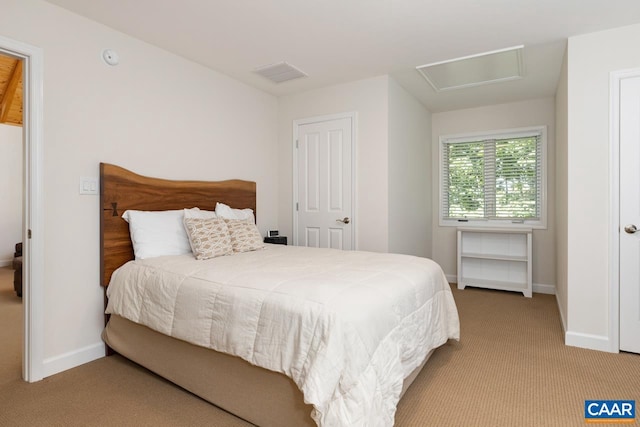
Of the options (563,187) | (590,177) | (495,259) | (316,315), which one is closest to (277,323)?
(316,315)

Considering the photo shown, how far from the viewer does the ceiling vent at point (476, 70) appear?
330 centimetres

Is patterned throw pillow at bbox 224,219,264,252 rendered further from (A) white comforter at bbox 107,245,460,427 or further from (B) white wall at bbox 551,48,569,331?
(B) white wall at bbox 551,48,569,331

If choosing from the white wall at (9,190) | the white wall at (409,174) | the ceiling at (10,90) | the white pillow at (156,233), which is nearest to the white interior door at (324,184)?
the white wall at (409,174)

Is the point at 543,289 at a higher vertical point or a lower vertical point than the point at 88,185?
lower

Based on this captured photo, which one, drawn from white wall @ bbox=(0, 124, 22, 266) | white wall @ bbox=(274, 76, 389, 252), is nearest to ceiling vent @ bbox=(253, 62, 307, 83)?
white wall @ bbox=(274, 76, 389, 252)

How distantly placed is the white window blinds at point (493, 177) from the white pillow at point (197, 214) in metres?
3.50

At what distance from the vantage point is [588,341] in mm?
2809

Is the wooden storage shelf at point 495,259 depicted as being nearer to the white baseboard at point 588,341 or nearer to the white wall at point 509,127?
the white wall at point 509,127

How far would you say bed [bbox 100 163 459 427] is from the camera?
4.92 ft

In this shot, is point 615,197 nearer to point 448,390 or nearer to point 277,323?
point 448,390

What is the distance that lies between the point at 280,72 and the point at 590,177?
2905 mm

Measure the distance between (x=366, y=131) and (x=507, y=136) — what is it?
226cm

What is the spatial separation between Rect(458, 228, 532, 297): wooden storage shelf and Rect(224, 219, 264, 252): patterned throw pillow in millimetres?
2924

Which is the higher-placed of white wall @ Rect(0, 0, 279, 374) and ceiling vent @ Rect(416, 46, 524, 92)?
ceiling vent @ Rect(416, 46, 524, 92)
